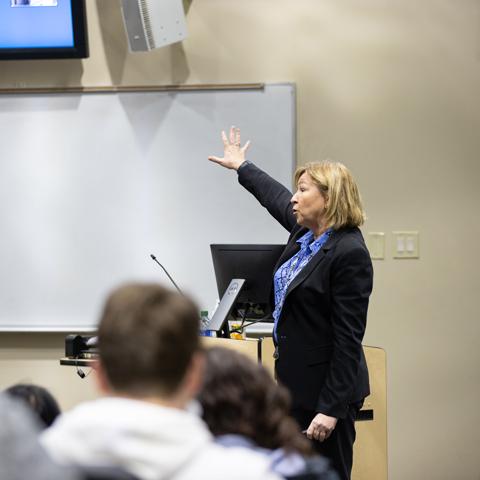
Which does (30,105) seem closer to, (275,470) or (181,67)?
(181,67)

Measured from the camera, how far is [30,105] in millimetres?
4016

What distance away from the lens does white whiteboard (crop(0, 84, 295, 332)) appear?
3.97 m

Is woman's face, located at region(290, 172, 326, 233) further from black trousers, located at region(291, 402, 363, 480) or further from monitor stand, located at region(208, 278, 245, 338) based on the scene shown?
black trousers, located at region(291, 402, 363, 480)

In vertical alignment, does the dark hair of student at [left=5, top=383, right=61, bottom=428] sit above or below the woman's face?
below

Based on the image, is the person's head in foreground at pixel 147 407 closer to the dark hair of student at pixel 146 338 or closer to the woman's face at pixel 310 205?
the dark hair of student at pixel 146 338

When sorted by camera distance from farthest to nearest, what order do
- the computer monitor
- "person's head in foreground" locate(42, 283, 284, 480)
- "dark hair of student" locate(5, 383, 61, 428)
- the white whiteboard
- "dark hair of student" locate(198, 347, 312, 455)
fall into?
the white whiteboard → the computer monitor → "dark hair of student" locate(5, 383, 61, 428) → "dark hair of student" locate(198, 347, 312, 455) → "person's head in foreground" locate(42, 283, 284, 480)

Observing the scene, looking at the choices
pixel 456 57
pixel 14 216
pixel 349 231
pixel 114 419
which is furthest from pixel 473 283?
pixel 114 419

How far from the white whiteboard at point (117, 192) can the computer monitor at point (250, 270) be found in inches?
37.1

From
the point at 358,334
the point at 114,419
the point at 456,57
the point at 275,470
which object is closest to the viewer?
the point at 114,419

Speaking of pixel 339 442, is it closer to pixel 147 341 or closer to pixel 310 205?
pixel 310 205

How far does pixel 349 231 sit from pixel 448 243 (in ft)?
5.43

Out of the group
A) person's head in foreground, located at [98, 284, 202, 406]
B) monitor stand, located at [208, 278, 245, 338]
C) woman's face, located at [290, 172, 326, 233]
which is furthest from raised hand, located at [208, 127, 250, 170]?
person's head in foreground, located at [98, 284, 202, 406]

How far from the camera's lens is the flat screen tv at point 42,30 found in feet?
12.5

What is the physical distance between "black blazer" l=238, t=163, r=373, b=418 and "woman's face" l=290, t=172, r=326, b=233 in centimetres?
9
